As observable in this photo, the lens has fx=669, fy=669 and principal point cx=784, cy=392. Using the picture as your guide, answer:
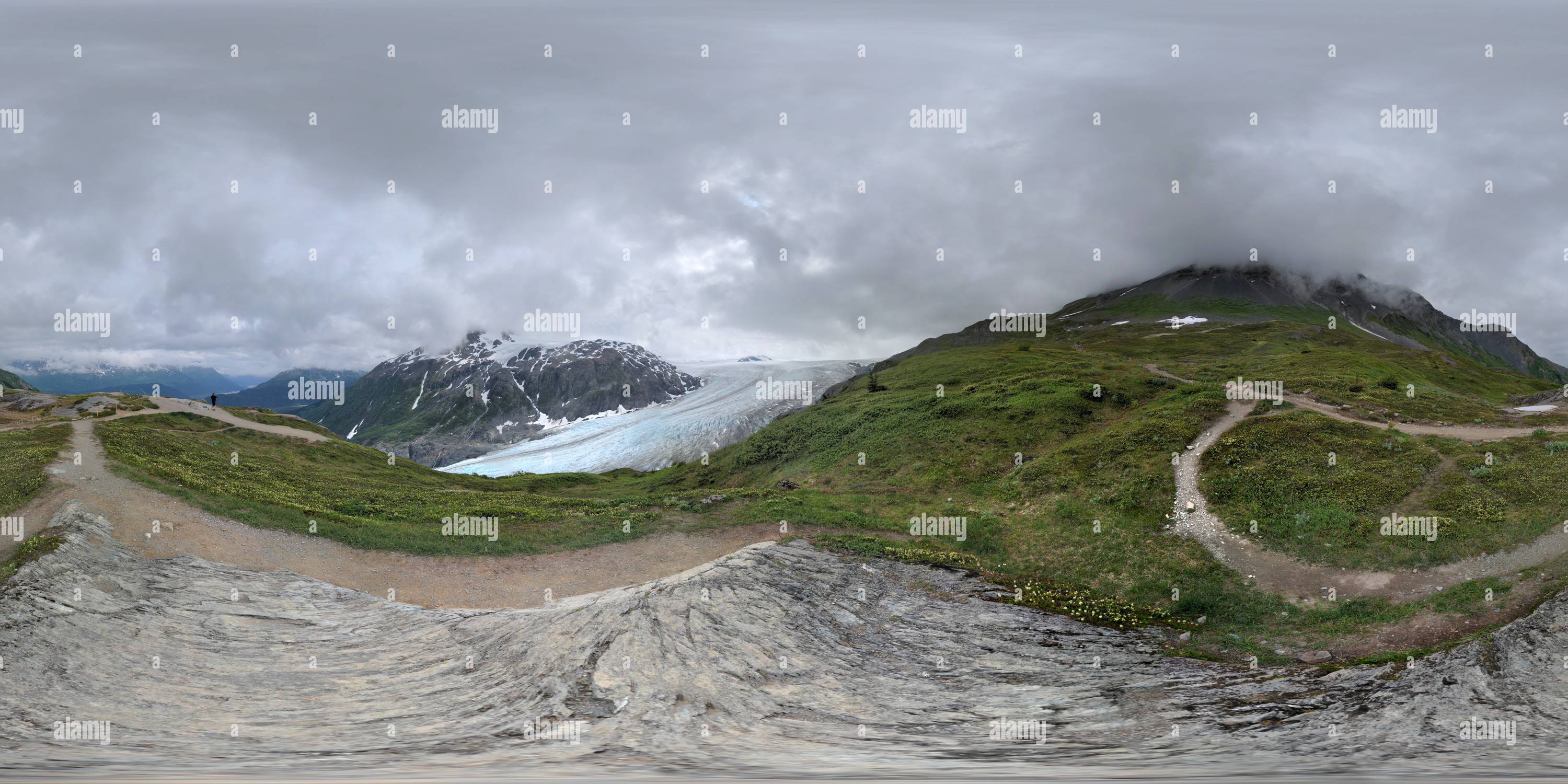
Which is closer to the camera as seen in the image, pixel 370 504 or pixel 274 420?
pixel 370 504

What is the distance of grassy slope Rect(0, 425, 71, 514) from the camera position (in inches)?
1331

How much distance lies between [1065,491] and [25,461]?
2525 inches

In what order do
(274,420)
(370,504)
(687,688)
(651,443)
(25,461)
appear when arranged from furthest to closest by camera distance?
(651,443), (274,420), (370,504), (25,461), (687,688)

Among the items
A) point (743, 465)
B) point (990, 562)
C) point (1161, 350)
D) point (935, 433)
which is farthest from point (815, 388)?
point (990, 562)

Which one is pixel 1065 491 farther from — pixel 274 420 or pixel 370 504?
pixel 274 420

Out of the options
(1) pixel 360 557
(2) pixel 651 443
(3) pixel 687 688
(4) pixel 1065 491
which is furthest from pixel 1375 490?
(2) pixel 651 443

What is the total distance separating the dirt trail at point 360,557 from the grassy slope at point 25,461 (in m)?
0.78

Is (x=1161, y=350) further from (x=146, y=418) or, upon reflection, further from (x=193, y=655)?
(x=146, y=418)

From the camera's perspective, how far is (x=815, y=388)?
199m

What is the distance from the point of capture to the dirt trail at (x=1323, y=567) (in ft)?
90.2

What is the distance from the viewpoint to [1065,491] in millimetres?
44406

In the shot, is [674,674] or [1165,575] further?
[1165,575]

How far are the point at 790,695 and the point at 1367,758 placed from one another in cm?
1396

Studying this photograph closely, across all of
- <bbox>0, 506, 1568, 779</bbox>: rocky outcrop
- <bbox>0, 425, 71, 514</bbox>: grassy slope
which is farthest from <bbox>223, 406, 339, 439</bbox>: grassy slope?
<bbox>0, 506, 1568, 779</bbox>: rocky outcrop
